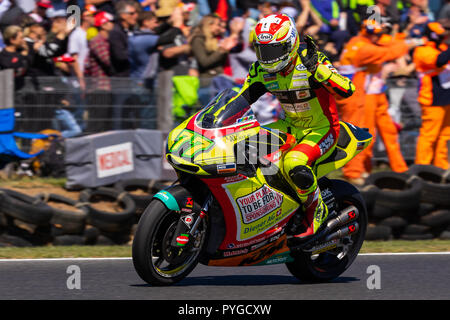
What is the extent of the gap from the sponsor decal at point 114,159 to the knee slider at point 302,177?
14.0ft

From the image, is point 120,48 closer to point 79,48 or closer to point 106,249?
point 79,48

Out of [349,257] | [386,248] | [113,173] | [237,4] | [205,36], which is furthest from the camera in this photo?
[237,4]

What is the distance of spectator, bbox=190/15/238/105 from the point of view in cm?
1238

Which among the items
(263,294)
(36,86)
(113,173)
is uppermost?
(263,294)

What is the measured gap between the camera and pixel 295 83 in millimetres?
7055

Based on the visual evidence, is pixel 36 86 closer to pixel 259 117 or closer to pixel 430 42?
pixel 259 117

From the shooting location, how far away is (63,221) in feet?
30.2

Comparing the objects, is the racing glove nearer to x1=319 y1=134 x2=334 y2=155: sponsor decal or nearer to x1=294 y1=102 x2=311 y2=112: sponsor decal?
x1=294 y1=102 x2=311 y2=112: sponsor decal

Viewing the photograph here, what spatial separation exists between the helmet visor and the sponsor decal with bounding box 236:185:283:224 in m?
0.94

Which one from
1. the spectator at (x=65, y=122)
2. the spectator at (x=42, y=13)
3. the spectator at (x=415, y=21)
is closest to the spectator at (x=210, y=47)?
the spectator at (x=65, y=122)

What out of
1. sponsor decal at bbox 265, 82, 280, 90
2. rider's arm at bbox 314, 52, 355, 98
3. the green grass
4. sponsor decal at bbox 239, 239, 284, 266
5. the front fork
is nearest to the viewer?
the front fork

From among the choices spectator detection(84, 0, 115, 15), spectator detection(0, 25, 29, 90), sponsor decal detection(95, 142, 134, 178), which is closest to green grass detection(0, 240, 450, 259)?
sponsor decal detection(95, 142, 134, 178)

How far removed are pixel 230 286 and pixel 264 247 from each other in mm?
388
